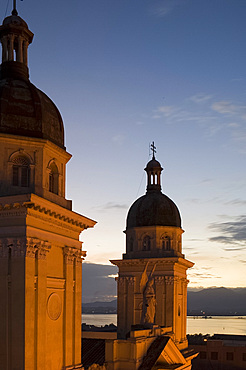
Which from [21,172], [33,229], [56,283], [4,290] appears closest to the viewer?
[4,290]

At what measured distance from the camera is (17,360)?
20453 mm

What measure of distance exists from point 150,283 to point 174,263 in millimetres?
9092

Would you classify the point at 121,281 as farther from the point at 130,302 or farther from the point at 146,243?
the point at 146,243

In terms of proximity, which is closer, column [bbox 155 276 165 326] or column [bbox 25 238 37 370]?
column [bbox 25 238 37 370]

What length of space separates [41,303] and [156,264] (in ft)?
82.6

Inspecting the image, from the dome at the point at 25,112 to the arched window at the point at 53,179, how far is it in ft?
3.92

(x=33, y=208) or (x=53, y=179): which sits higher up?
(x=53, y=179)

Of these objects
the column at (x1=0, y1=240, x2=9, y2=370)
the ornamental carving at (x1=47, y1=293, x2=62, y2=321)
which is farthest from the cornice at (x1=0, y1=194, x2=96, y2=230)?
the ornamental carving at (x1=47, y1=293, x2=62, y2=321)

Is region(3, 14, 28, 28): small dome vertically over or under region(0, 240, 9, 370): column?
over

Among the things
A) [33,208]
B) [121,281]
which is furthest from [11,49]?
[121,281]

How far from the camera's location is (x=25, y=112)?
23422 millimetres

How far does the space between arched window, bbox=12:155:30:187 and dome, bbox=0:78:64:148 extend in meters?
1.14

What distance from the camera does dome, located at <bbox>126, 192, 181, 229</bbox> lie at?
4825cm

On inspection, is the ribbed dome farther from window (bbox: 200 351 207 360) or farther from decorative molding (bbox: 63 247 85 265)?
window (bbox: 200 351 207 360)
